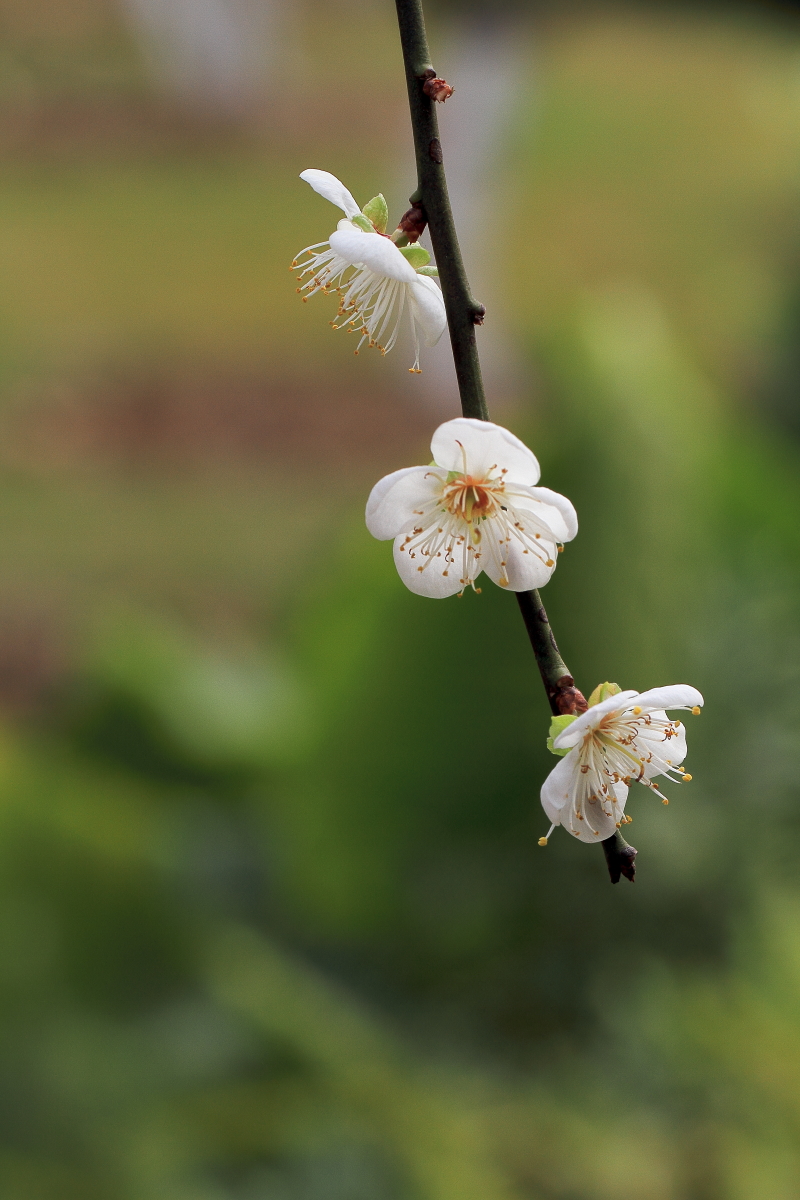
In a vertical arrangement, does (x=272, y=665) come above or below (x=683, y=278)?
below

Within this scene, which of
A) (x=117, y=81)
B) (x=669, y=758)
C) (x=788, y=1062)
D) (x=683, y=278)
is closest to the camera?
(x=669, y=758)

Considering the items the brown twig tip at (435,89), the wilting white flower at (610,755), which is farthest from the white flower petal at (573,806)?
the brown twig tip at (435,89)

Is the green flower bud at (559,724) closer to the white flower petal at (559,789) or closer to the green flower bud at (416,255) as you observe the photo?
the white flower petal at (559,789)

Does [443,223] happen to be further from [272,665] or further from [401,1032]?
[272,665]

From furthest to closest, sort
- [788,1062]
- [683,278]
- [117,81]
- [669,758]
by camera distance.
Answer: [117,81], [683,278], [788,1062], [669,758]

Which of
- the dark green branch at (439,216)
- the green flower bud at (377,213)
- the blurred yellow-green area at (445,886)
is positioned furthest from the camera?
the blurred yellow-green area at (445,886)


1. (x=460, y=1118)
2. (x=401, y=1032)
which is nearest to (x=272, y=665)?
(x=401, y=1032)

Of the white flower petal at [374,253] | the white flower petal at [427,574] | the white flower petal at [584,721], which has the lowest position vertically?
the white flower petal at [584,721]

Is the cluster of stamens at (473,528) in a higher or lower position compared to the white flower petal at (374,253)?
lower
